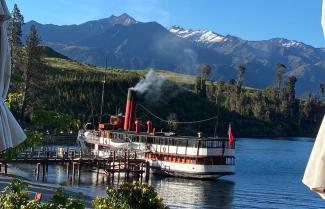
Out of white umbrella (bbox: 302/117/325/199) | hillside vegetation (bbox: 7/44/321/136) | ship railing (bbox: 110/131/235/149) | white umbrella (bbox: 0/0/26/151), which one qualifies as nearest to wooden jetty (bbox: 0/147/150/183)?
ship railing (bbox: 110/131/235/149)

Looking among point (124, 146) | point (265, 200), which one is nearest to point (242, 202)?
point (265, 200)

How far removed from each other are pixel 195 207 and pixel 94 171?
25103 millimetres

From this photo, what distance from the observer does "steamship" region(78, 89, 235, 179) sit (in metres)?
61.0

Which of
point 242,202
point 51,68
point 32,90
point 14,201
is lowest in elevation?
point 242,202

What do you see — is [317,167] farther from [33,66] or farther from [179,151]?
[33,66]

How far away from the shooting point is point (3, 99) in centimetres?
861

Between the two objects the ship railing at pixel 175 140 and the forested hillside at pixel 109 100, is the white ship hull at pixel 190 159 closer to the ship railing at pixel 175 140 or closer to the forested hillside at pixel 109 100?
the ship railing at pixel 175 140

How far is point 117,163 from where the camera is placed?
62.3 meters

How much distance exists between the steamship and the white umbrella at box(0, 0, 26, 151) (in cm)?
5220

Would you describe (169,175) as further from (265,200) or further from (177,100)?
(177,100)

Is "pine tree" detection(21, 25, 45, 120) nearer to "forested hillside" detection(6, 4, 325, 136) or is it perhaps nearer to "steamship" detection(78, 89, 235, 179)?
"forested hillside" detection(6, 4, 325, 136)

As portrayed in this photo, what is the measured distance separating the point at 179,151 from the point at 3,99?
179 ft

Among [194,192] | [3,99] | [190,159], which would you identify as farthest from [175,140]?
[3,99]

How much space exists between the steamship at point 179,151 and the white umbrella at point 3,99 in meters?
52.2
